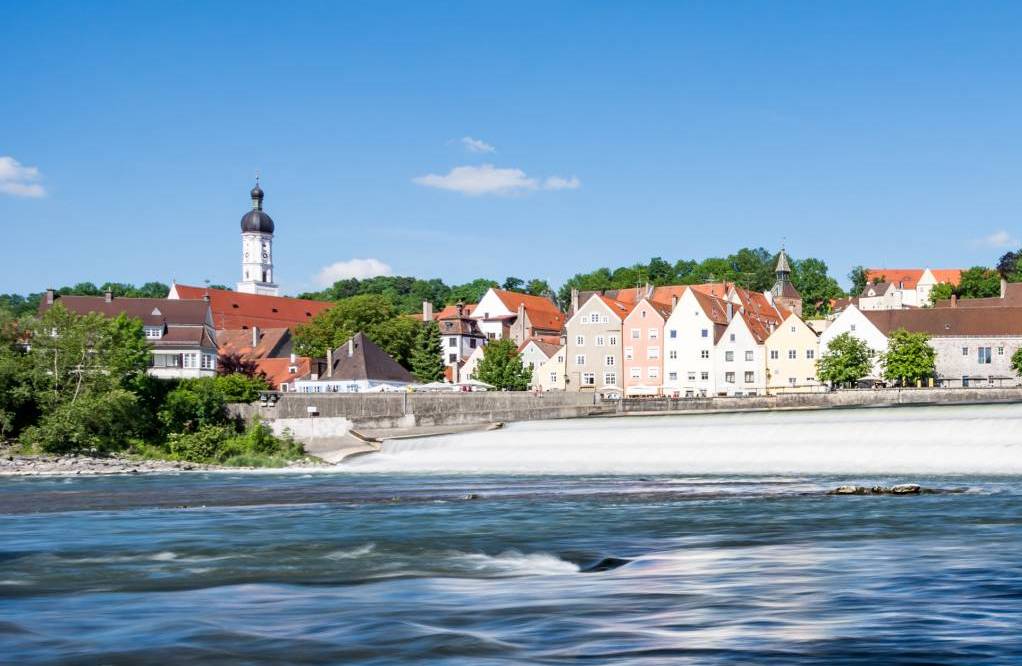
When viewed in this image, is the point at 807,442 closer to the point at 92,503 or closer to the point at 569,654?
the point at 92,503

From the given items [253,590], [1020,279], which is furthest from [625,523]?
[1020,279]

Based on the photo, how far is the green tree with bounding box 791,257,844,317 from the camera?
16175 centimetres

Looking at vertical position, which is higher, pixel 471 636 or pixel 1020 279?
pixel 1020 279

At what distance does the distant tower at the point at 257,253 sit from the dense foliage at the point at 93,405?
4141 inches

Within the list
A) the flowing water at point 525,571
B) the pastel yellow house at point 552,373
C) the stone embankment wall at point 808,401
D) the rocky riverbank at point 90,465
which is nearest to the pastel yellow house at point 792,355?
the stone embankment wall at point 808,401

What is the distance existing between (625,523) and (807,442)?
2422 cm

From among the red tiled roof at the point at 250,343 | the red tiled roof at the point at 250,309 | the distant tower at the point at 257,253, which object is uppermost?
the distant tower at the point at 257,253

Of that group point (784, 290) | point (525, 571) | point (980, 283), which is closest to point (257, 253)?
point (784, 290)

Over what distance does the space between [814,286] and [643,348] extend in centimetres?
7561

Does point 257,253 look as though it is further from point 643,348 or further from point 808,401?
point 808,401

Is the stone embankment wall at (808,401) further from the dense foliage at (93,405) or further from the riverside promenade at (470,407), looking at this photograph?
the dense foliage at (93,405)

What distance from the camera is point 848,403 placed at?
221 feet

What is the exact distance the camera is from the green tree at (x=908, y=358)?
80.8m

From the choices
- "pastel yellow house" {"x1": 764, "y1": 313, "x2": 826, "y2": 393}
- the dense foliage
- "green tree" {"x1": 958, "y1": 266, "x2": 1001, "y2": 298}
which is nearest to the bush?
the dense foliage
